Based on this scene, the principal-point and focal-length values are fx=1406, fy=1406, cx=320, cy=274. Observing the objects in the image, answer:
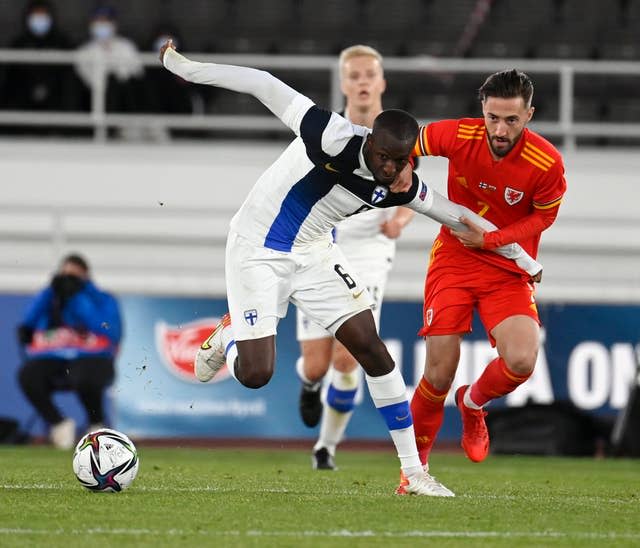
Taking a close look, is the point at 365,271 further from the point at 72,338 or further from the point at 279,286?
the point at 72,338

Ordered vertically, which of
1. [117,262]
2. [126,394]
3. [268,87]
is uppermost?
[268,87]

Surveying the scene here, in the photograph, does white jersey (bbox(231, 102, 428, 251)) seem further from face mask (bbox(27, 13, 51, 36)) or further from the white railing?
face mask (bbox(27, 13, 51, 36))

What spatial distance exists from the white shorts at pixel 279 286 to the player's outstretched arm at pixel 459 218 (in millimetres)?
578

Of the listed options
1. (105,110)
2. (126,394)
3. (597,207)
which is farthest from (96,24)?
(597,207)

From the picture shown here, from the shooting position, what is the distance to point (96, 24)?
1627 cm

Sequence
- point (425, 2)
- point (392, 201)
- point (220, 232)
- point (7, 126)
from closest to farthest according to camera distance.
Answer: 1. point (392, 201)
2. point (220, 232)
3. point (7, 126)
4. point (425, 2)

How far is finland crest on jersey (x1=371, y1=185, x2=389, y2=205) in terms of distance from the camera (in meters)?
7.00

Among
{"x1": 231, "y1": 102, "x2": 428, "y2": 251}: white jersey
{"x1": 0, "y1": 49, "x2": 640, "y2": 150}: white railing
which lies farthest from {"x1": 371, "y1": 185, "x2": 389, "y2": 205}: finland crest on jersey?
{"x1": 0, "y1": 49, "x2": 640, "y2": 150}: white railing

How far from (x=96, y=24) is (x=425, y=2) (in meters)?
5.01

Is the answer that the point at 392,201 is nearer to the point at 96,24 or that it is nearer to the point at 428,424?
the point at 428,424

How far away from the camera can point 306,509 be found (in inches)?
258

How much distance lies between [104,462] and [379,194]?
1906 millimetres

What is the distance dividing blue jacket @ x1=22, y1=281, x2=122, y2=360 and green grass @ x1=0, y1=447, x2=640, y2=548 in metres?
3.29

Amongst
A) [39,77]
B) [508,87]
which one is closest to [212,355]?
[508,87]
